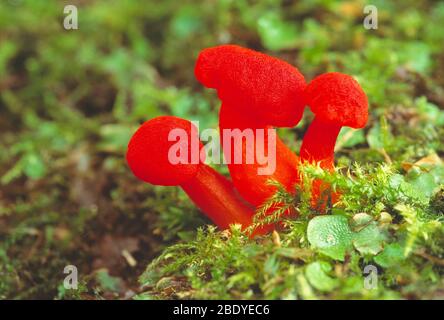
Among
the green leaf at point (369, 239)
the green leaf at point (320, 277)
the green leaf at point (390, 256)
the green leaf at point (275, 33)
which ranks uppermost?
the green leaf at point (275, 33)

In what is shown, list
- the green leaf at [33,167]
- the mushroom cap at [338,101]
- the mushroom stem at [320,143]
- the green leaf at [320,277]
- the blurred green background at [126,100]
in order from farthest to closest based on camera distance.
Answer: the green leaf at [33,167] < the blurred green background at [126,100] < the mushroom stem at [320,143] < the mushroom cap at [338,101] < the green leaf at [320,277]

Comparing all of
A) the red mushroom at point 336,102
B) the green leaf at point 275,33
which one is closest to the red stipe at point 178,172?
the red mushroom at point 336,102

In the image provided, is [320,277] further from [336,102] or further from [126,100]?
[126,100]

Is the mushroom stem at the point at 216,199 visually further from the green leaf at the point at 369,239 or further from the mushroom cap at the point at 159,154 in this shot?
the green leaf at the point at 369,239

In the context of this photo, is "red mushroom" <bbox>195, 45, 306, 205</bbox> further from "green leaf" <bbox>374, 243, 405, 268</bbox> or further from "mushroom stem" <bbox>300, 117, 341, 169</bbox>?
"green leaf" <bbox>374, 243, 405, 268</bbox>

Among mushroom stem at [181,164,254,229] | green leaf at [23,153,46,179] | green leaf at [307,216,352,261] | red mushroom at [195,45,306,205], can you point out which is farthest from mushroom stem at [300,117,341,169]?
green leaf at [23,153,46,179]
